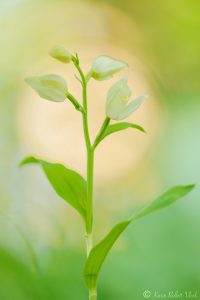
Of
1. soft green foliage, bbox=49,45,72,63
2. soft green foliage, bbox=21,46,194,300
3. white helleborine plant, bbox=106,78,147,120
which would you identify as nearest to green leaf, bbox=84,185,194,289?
soft green foliage, bbox=21,46,194,300

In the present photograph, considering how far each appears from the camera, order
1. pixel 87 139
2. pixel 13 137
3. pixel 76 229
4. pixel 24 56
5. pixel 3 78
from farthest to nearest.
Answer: pixel 24 56, pixel 3 78, pixel 13 137, pixel 76 229, pixel 87 139

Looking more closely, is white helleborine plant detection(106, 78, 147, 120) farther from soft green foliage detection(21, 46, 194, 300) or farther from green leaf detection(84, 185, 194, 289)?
green leaf detection(84, 185, 194, 289)

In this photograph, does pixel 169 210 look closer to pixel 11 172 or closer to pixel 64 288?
pixel 64 288

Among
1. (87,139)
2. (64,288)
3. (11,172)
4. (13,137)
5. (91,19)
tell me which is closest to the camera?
(87,139)

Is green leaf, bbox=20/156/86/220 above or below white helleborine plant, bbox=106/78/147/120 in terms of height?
below

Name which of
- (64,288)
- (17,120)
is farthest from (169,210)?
(17,120)

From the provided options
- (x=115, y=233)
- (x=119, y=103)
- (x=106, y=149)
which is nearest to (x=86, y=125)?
(x=119, y=103)
